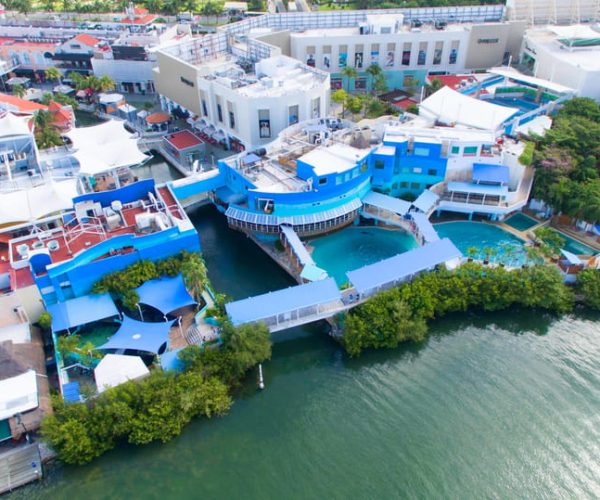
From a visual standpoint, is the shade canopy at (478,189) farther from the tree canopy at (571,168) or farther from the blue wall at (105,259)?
the blue wall at (105,259)

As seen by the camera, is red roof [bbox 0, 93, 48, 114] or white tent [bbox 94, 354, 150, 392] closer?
white tent [bbox 94, 354, 150, 392]

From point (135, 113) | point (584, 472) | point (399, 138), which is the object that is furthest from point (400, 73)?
point (584, 472)

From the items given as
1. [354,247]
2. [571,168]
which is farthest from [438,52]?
[354,247]

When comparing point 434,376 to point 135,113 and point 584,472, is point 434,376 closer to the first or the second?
point 584,472

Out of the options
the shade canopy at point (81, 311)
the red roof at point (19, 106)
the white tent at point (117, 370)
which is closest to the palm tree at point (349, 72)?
the red roof at point (19, 106)

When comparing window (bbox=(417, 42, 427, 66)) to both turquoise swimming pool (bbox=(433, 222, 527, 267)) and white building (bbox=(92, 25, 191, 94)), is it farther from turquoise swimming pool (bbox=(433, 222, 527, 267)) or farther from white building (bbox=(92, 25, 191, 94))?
turquoise swimming pool (bbox=(433, 222, 527, 267))

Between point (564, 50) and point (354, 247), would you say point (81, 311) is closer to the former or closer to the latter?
point (354, 247)

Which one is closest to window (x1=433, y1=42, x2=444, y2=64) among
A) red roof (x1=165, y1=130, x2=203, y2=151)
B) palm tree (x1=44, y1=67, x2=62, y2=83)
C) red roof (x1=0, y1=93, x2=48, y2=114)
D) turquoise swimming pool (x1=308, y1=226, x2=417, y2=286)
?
red roof (x1=165, y1=130, x2=203, y2=151)
